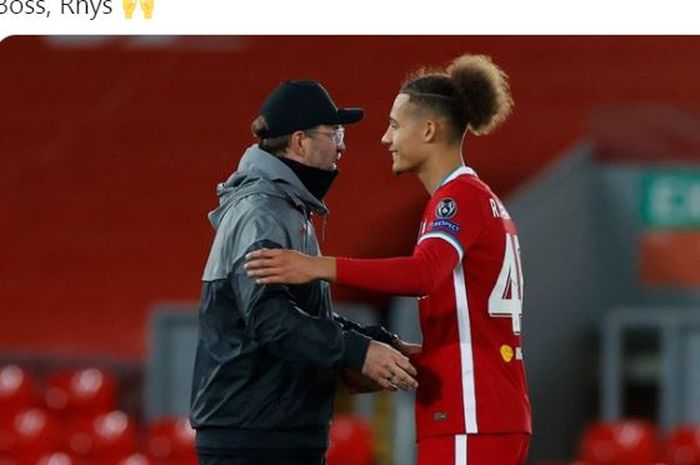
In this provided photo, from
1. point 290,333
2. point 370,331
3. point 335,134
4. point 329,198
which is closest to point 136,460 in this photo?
point 329,198

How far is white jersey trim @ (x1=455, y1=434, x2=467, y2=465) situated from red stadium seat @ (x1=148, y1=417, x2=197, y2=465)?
8.50ft

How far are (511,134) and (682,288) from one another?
97 cm

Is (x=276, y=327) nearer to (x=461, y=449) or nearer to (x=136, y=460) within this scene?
(x=461, y=449)

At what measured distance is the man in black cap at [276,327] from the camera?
2174 mm

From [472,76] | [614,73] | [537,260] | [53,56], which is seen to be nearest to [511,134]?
[614,73]

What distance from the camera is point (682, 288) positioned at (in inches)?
220

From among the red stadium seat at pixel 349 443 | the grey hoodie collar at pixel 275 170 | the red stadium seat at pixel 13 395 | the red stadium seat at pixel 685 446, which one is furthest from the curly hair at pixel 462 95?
the red stadium seat at pixel 13 395

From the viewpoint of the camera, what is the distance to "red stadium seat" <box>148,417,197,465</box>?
4676mm

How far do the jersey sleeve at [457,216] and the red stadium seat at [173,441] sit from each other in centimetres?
263

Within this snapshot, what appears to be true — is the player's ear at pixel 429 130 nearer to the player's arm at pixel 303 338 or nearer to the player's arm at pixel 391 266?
the player's arm at pixel 391 266

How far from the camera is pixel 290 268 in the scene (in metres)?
2.12

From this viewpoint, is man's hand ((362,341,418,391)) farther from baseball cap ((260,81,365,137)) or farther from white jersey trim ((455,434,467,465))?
baseball cap ((260,81,365,137))

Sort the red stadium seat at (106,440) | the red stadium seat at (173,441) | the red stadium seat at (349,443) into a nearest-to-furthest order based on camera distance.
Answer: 1. the red stadium seat at (349,443)
2. the red stadium seat at (173,441)
3. the red stadium seat at (106,440)
